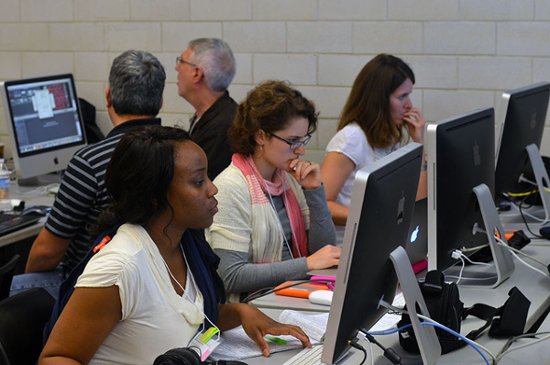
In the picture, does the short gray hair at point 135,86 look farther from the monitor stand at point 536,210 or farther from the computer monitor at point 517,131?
the monitor stand at point 536,210

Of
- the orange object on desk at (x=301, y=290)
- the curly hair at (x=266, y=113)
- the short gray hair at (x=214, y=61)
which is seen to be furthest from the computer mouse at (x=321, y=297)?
the short gray hair at (x=214, y=61)

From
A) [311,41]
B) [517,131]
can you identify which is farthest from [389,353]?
[311,41]

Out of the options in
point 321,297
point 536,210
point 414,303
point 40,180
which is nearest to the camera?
point 414,303

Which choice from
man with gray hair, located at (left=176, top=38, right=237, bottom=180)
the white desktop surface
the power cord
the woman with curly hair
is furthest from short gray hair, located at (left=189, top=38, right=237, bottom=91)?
the power cord

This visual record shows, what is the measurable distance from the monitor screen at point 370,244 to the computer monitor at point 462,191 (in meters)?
0.29

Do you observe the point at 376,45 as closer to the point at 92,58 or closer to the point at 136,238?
the point at 92,58

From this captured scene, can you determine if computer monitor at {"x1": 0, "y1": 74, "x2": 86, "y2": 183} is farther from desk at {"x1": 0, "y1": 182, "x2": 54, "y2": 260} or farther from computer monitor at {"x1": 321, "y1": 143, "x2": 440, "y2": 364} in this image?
computer monitor at {"x1": 321, "y1": 143, "x2": 440, "y2": 364}

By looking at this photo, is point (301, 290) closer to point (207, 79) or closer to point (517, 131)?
point (517, 131)

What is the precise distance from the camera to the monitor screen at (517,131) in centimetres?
240

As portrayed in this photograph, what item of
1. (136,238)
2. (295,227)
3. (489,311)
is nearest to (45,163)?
(295,227)

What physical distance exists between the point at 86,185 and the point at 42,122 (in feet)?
4.91

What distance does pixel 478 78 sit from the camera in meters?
3.76

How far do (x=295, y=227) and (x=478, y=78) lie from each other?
6.08 ft

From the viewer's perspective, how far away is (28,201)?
11.2ft
